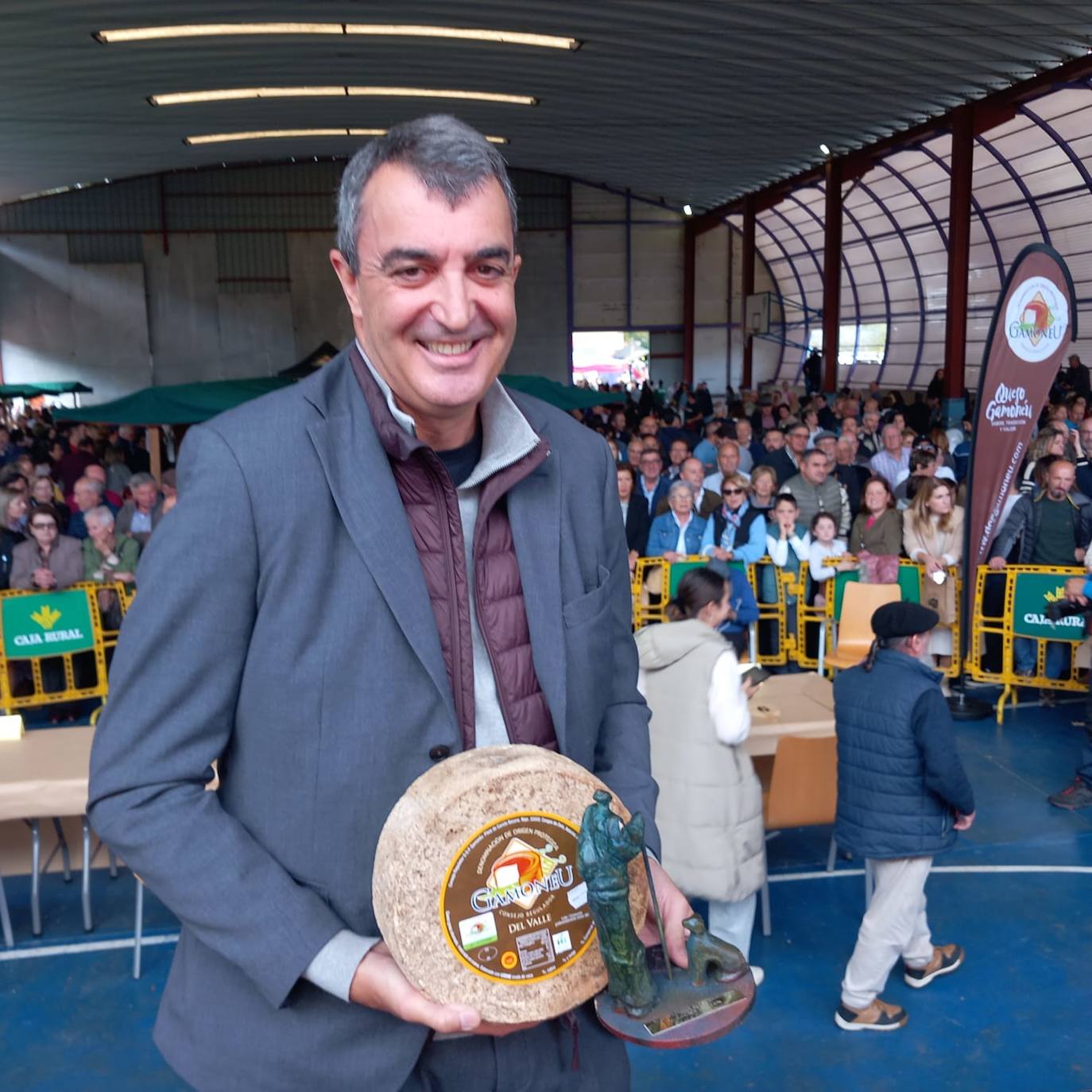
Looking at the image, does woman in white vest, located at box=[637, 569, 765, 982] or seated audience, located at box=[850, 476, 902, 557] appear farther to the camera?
seated audience, located at box=[850, 476, 902, 557]

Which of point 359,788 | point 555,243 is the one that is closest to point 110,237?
point 555,243

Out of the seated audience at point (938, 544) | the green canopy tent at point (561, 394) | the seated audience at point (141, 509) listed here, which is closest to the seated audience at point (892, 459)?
the seated audience at point (938, 544)

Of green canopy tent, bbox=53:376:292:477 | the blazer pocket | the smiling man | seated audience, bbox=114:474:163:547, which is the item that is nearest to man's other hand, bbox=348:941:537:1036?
the smiling man

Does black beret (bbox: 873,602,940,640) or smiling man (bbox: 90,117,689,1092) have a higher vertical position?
smiling man (bbox: 90,117,689,1092)

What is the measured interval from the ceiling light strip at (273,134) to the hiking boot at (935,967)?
22.0 m

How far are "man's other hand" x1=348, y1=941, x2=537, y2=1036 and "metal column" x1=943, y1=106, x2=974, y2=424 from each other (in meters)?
17.1

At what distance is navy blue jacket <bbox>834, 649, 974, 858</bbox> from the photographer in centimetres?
420

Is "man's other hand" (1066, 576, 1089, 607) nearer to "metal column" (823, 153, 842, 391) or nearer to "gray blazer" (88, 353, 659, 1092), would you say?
"gray blazer" (88, 353, 659, 1092)

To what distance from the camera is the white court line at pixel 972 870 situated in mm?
5590

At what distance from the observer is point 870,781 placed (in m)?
4.37

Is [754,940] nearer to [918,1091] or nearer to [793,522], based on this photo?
[918,1091]

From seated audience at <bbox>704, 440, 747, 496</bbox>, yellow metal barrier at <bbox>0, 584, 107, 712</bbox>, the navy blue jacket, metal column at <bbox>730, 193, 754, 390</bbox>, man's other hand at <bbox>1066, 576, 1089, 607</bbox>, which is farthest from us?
metal column at <bbox>730, 193, 754, 390</bbox>

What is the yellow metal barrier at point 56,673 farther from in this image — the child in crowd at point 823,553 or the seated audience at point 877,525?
the seated audience at point 877,525

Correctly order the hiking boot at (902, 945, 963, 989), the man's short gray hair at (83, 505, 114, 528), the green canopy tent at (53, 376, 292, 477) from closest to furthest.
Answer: the hiking boot at (902, 945, 963, 989) < the man's short gray hair at (83, 505, 114, 528) < the green canopy tent at (53, 376, 292, 477)
